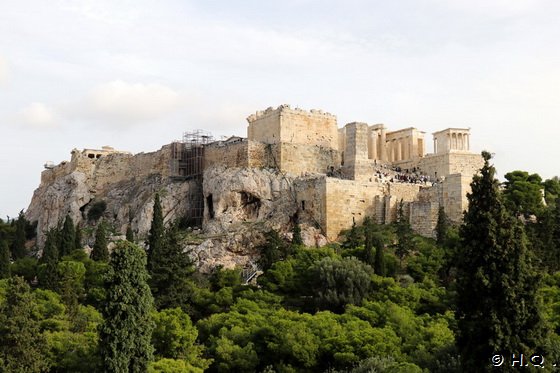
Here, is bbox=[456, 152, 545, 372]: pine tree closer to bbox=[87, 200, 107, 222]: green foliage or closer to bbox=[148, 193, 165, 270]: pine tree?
bbox=[148, 193, 165, 270]: pine tree

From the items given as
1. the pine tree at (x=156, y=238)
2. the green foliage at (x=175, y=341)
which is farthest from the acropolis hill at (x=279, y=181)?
the green foliage at (x=175, y=341)

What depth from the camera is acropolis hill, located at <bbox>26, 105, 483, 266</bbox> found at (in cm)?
5153

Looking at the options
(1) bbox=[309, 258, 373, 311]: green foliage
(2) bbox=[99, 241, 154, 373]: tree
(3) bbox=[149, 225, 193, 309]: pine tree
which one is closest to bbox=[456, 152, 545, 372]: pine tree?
(2) bbox=[99, 241, 154, 373]: tree

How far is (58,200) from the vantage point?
6600 cm

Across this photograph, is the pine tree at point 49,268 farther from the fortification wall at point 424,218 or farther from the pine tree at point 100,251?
the fortification wall at point 424,218

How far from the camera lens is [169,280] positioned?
4219 centimetres

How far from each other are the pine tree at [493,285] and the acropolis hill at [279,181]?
2179 centimetres

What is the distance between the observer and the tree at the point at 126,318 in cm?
2966

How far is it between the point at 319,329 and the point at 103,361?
31.6ft

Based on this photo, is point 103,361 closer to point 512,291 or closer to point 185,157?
point 512,291

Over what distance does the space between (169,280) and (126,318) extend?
1206 cm

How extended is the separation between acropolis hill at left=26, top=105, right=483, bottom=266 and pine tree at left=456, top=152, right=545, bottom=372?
21789mm

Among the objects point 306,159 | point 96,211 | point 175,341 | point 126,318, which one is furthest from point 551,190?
point 126,318

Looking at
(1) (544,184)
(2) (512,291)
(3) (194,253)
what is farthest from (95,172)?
(2) (512,291)
